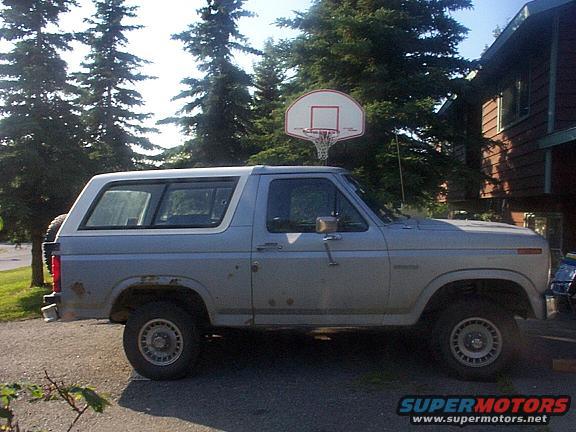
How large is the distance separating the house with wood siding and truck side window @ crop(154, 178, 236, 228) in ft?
17.0

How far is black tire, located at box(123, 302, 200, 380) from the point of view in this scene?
202 inches

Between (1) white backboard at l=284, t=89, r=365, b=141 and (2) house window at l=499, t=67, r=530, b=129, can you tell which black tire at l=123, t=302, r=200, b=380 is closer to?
(1) white backboard at l=284, t=89, r=365, b=141

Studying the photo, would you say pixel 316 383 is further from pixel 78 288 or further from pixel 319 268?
pixel 78 288

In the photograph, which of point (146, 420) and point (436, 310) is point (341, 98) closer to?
point (436, 310)

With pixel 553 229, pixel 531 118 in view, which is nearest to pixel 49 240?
pixel 531 118

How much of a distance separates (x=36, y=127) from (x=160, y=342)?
8100 millimetres

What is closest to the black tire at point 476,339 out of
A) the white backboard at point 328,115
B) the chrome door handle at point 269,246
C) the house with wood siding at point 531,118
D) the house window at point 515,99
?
the chrome door handle at point 269,246

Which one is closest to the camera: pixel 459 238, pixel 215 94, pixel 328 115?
pixel 459 238

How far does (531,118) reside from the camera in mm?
9516

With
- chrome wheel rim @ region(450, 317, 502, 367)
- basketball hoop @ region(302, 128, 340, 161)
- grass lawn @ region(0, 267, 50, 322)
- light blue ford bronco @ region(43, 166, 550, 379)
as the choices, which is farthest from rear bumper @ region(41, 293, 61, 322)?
basketball hoop @ region(302, 128, 340, 161)

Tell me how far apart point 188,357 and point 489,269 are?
2945 millimetres

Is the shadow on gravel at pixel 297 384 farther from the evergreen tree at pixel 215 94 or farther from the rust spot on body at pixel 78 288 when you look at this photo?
the evergreen tree at pixel 215 94

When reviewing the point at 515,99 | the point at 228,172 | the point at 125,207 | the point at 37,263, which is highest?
the point at 515,99

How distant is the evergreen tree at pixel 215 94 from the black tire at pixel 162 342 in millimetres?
10433
